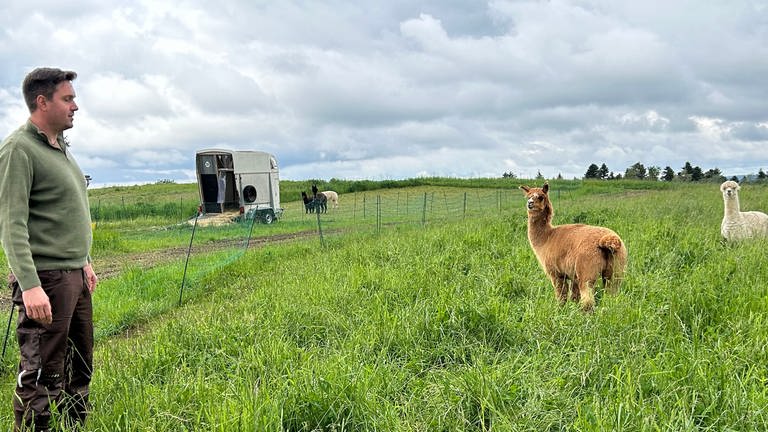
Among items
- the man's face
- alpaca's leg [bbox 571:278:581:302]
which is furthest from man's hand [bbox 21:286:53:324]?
alpaca's leg [bbox 571:278:581:302]

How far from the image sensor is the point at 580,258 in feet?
13.8

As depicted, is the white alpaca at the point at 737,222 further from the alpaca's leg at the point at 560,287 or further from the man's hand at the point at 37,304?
the man's hand at the point at 37,304

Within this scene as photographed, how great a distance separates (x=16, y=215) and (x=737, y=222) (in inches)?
357

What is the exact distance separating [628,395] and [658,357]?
674 mm

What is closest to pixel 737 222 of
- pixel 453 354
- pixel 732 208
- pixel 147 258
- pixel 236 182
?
pixel 732 208

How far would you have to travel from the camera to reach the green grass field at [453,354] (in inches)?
96.4

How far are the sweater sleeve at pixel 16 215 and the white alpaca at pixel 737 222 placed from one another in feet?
28.0

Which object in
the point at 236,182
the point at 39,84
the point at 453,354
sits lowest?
the point at 453,354

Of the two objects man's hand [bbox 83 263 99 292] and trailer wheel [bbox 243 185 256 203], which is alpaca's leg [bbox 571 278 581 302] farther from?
trailer wheel [bbox 243 185 256 203]

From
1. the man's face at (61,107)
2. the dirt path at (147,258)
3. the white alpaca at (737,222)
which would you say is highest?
the man's face at (61,107)

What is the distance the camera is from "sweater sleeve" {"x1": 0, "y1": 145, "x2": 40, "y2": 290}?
8.04 feet

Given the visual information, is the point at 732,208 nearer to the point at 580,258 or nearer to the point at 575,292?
the point at 575,292

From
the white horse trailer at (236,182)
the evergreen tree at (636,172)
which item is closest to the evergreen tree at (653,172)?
the evergreen tree at (636,172)

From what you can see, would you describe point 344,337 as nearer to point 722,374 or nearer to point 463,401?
point 463,401
